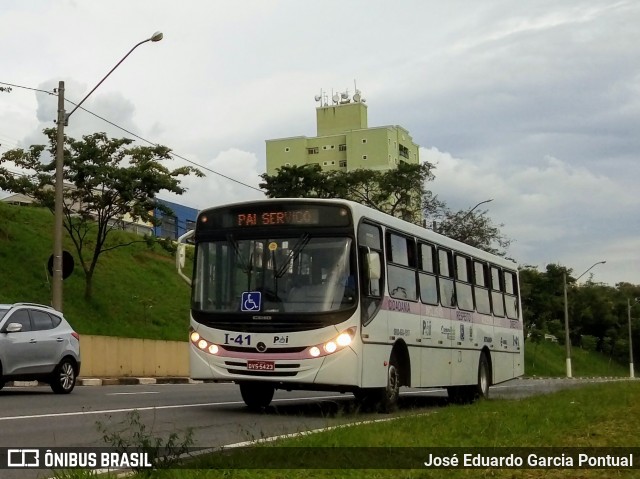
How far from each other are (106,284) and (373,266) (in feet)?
93.7

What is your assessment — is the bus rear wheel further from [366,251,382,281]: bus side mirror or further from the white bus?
[366,251,382,281]: bus side mirror

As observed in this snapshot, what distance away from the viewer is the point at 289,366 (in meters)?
12.9

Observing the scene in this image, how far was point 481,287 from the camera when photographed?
1905 cm

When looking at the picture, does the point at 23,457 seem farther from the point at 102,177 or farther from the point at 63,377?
the point at 102,177

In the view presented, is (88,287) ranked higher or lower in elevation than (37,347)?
higher

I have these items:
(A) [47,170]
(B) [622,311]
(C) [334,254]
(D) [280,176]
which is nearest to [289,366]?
(C) [334,254]

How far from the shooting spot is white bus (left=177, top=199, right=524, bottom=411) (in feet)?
42.4

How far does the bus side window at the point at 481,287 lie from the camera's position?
737 inches

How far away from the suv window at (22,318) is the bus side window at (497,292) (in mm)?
9119

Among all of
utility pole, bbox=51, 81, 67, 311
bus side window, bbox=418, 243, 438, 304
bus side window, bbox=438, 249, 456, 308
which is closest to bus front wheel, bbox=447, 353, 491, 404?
bus side window, bbox=438, 249, 456, 308

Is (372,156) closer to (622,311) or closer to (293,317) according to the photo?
(622,311)

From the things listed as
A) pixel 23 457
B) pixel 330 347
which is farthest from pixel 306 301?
pixel 23 457

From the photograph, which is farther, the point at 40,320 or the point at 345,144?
the point at 345,144

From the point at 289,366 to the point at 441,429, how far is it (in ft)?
11.8
